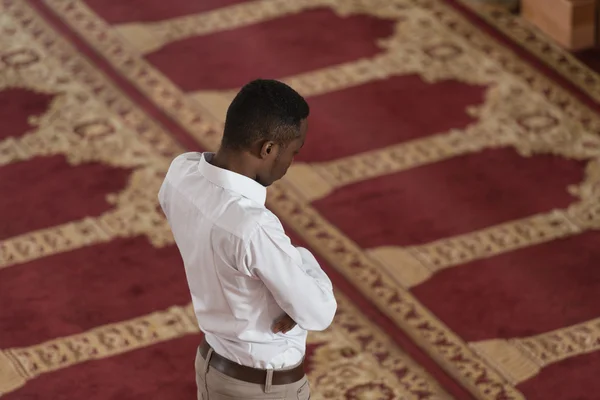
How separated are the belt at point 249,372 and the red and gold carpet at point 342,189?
1.19 m

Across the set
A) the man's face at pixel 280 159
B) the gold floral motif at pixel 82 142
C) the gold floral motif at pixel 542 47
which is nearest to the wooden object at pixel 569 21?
the gold floral motif at pixel 542 47

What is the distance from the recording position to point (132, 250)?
187 inches

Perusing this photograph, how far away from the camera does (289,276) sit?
2.60m

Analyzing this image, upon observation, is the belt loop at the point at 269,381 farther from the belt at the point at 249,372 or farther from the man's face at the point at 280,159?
the man's face at the point at 280,159

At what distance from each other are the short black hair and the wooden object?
377 cm

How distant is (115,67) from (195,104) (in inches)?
22.6

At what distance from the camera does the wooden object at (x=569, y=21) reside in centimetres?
604

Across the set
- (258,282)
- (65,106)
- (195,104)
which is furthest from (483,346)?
(65,106)

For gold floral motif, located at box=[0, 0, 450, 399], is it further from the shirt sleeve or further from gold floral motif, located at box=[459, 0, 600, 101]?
gold floral motif, located at box=[459, 0, 600, 101]

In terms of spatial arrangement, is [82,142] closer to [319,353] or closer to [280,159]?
[319,353]

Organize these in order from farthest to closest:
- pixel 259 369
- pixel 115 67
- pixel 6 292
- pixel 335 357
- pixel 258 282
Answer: pixel 115 67
pixel 6 292
pixel 335 357
pixel 259 369
pixel 258 282

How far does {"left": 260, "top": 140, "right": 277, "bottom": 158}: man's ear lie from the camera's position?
2586 millimetres

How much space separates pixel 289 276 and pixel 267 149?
285 mm

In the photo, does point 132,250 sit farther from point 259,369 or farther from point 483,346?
point 259,369
